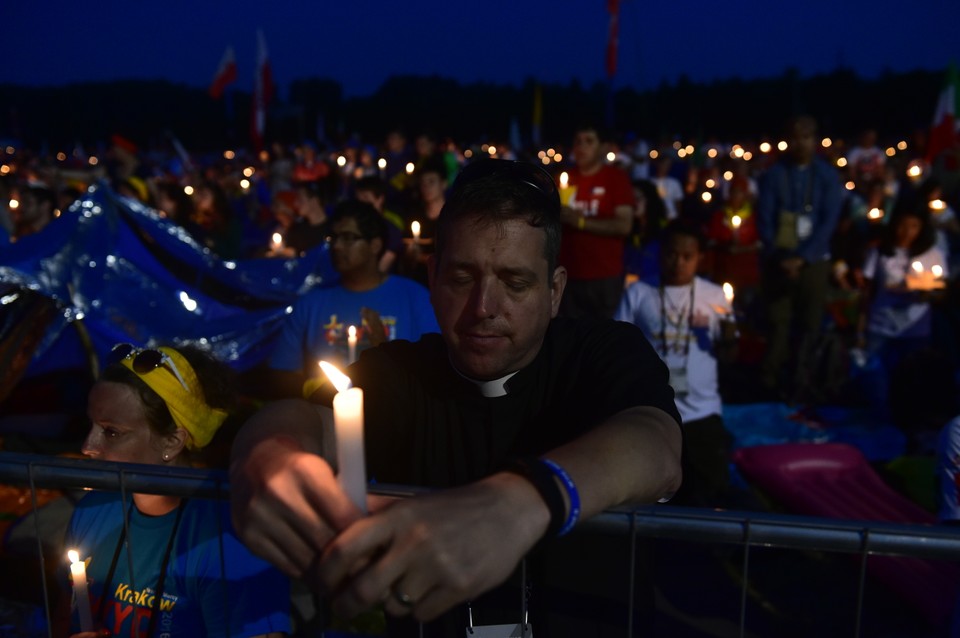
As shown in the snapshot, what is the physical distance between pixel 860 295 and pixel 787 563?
569cm

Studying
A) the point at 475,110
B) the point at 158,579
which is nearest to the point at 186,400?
the point at 158,579

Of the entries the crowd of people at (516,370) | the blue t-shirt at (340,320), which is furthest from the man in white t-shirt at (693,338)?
the blue t-shirt at (340,320)

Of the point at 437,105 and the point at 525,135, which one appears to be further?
the point at 437,105


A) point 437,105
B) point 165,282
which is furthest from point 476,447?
point 437,105

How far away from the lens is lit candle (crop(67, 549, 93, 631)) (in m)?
1.90

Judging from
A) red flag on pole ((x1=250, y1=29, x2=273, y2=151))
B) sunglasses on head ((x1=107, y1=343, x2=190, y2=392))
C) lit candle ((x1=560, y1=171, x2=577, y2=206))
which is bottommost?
sunglasses on head ((x1=107, y1=343, x2=190, y2=392))

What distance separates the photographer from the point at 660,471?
147cm

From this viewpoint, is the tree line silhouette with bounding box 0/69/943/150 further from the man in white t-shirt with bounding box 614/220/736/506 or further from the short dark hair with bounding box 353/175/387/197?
the man in white t-shirt with bounding box 614/220/736/506

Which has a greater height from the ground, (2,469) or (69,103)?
(69,103)

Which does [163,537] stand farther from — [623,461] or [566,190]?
[566,190]

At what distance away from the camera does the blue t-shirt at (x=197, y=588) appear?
2240 millimetres

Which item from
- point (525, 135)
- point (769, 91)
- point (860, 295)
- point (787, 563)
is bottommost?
point (787, 563)

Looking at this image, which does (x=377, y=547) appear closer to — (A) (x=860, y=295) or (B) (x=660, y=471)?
(B) (x=660, y=471)

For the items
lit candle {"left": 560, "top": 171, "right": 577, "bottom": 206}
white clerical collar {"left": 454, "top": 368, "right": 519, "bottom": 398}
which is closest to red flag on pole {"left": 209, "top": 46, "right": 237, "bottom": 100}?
lit candle {"left": 560, "top": 171, "right": 577, "bottom": 206}
